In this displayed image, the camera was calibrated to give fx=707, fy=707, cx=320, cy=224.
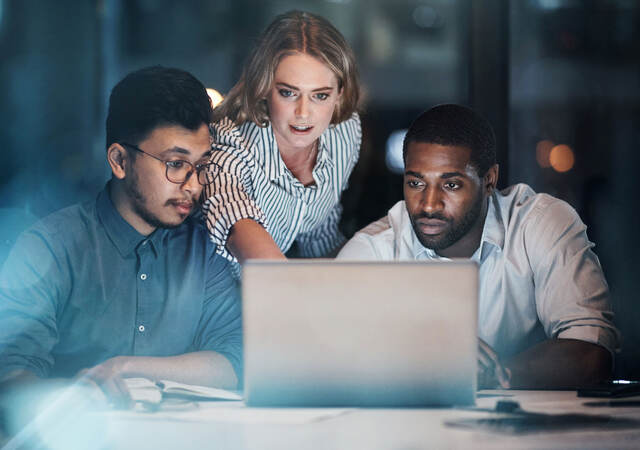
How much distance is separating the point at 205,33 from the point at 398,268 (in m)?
5.10

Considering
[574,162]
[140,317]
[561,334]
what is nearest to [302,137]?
[140,317]

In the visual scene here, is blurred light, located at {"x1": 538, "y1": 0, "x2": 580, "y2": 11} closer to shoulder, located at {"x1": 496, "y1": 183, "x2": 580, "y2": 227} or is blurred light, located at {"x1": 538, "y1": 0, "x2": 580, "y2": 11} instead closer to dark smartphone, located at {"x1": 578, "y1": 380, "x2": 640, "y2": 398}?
shoulder, located at {"x1": 496, "y1": 183, "x2": 580, "y2": 227}

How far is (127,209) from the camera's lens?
241 cm

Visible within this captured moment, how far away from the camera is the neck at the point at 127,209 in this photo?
2398mm

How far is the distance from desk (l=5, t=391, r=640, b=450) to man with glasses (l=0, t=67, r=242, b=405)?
73 centimetres

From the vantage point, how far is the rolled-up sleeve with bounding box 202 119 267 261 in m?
2.49

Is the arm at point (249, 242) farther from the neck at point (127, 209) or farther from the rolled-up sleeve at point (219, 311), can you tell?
the neck at point (127, 209)

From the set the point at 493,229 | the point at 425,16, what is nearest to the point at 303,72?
the point at 493,229

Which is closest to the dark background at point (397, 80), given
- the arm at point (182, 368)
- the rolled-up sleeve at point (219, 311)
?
the rolled-up sleeve at point (219, 311)

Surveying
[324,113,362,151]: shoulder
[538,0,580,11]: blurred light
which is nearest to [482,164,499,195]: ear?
[324,113,362,151]: shoulder

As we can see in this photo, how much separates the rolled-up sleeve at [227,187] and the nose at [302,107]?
0.24m

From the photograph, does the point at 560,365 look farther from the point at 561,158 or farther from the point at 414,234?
the point at 561,158

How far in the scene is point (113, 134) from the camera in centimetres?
251

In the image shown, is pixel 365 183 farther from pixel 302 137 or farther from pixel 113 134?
pixel 113 134
